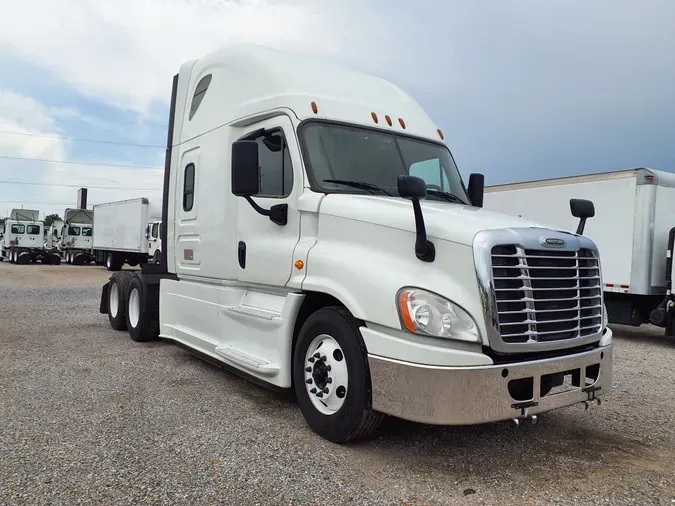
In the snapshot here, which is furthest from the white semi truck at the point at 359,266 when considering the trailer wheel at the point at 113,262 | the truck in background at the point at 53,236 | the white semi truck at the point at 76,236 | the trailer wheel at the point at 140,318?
the truck in background at the point at 53,236

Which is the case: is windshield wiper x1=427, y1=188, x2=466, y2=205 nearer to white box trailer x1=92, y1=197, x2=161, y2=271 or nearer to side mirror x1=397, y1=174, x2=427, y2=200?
side mirror x1=397, y1=174, x2=427, y2=200

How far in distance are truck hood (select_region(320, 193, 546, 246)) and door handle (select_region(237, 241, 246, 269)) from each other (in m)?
1.25

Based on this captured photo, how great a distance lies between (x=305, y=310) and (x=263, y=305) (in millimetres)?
627

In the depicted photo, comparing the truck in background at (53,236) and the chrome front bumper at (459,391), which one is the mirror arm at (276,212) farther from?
the truck in background at (53,236)

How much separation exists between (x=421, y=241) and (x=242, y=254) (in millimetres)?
2261

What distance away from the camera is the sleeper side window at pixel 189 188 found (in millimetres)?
6695

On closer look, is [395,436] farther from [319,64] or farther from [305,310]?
[319,64]

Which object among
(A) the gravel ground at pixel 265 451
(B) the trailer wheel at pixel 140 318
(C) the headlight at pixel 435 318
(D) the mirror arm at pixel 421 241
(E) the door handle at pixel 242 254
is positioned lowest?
(A) the gravel ground at pixel 265 451

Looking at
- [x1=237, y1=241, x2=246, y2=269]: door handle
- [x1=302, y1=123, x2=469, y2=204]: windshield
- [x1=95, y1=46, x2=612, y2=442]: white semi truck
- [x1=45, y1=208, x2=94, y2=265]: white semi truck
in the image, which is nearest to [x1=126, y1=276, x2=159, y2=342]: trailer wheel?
[x1=95, y1=46, x2=612, y2=442]: white semi truck

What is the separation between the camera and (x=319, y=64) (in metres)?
5.62

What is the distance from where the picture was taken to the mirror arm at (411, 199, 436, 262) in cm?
376

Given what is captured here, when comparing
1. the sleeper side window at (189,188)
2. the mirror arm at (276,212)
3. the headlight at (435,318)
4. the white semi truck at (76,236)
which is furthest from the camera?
the white semi truck at (76,236)

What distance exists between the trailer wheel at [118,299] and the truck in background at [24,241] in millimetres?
31133

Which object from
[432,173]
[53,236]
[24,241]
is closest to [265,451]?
[432,173]
